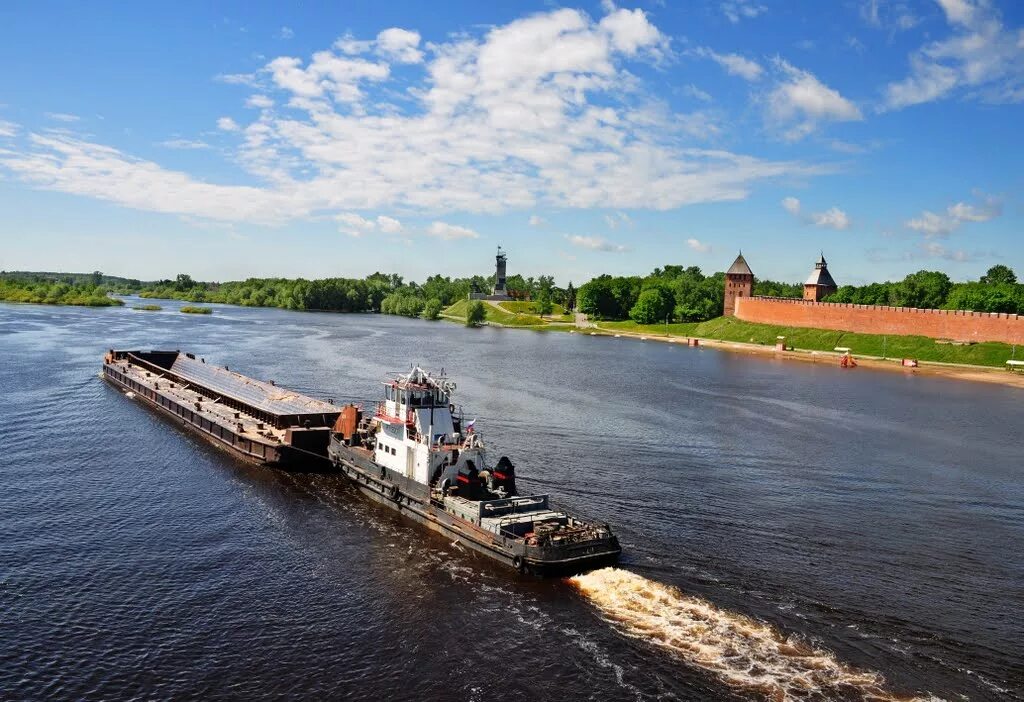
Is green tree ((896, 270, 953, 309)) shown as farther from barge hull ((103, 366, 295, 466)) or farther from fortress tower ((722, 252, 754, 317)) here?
barge hull ((103, 366, 295, 466))

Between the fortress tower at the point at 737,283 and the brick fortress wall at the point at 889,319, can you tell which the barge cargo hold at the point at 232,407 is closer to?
the brick fortress wall at the point at 889,319

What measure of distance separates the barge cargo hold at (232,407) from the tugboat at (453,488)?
293 centimetres

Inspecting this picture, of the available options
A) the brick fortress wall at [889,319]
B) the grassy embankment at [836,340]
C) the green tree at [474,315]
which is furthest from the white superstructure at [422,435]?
the green tree at [474,315]

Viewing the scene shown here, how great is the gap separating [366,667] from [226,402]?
40350 millimetres

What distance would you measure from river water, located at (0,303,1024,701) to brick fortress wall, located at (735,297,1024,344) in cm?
6413

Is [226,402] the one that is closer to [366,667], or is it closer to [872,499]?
[366,667]

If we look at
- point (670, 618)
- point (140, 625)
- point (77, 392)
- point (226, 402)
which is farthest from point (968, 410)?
point (77, 392)

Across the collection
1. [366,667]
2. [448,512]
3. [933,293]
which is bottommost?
[366,667]

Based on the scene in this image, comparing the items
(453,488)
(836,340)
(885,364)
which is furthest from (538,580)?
(836,340)

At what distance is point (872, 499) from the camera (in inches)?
1583

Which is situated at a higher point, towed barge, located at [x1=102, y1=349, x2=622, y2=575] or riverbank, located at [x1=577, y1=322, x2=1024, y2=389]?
riverbank, located at [x1=577, y1=322, x2=1024, y2=389]

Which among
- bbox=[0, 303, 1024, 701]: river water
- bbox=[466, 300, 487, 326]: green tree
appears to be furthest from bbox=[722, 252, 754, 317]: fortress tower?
bbox=[0, 303, 1024, 701]: river water

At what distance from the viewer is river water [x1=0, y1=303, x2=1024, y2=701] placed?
72.2ft

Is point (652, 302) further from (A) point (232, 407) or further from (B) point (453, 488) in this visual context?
(B) point (453, 488)
